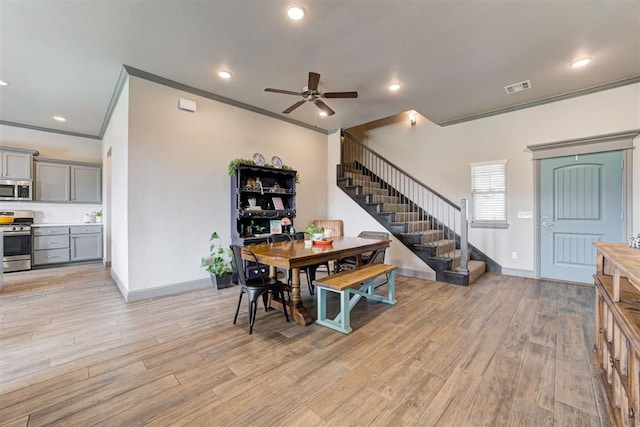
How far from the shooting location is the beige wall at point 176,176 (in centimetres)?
353

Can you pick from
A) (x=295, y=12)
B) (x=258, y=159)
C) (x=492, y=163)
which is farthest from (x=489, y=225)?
(x=295, y=12)

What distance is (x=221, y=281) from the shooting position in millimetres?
4051

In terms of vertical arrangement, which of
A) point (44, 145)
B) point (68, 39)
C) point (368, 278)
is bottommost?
point (368, 278)

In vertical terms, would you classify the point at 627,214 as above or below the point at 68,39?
below

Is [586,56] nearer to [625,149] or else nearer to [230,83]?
[625,149]

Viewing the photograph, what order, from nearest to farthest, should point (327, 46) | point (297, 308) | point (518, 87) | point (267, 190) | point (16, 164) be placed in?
1. point (297, 308)
2. point (327, 46)
3. point (518, 87)
4. point (267, 190)
5. point (16, 164)

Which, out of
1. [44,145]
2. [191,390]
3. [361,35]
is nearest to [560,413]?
[191,390]

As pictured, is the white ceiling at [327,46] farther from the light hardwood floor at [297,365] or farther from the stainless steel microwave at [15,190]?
the light hardwood floor at [297,365]

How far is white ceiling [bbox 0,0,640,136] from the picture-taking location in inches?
97.7

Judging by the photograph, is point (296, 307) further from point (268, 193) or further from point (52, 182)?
point (52, 182)

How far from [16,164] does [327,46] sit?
21.9 feet

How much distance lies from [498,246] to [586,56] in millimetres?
3089

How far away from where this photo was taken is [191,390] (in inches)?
70.8

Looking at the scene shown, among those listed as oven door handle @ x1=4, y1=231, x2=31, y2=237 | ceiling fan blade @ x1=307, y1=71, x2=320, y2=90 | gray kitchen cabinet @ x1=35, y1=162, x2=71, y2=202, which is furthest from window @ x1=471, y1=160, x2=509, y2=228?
oven door handle @ x1=4, y1=231, x2=31, y2=237
